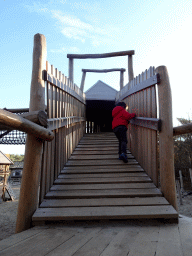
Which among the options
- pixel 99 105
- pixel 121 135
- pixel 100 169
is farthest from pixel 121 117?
pixel 99 105

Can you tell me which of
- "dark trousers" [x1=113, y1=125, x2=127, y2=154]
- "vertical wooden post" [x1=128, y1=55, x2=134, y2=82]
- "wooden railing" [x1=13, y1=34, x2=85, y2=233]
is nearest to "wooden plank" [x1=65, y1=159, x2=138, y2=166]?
"dark trousers" [x1=113, y1=125, x2=127, y2=154]

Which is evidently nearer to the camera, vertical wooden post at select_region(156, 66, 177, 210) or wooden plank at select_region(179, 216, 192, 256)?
wooden plank at select_region(179, 216, 192, 256)

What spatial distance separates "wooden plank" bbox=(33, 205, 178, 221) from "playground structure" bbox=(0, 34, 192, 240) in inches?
5.8

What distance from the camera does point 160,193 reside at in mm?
3197

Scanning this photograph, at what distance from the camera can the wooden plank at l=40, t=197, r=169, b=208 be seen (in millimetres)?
2898

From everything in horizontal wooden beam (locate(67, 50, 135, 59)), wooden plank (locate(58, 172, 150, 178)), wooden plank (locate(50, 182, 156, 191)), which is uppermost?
horizontal wooden beam (locate(67, 50, 135, 59))

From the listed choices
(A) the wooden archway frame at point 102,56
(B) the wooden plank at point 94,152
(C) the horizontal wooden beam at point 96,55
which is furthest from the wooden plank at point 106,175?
(C) the horizontal wooden beam at point 96,55

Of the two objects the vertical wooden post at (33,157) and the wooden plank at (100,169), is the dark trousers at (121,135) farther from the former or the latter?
the vertical wooden post at (33,157)

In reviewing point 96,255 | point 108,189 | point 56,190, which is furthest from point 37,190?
point 96,255

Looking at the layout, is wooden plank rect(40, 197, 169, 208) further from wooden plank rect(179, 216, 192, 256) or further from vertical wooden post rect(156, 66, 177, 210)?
wooden plank rect(179, 216, 192, 256)

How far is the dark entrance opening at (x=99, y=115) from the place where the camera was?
995 cm

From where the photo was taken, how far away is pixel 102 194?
319 centimetres

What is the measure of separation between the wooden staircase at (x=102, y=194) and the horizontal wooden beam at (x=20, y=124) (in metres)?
0.98

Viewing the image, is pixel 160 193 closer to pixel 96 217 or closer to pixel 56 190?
pixel 96 217
